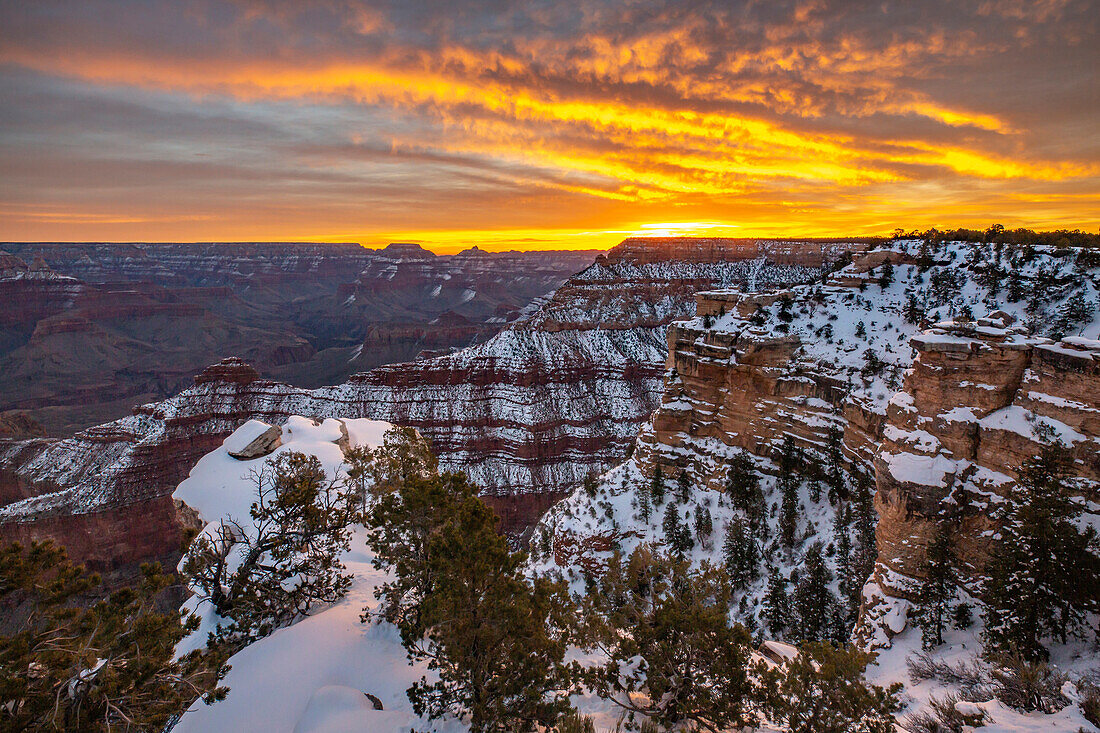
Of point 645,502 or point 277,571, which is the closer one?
point 277,571

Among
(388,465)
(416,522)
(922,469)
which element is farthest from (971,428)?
(388,465)

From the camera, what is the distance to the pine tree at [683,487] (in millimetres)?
32875

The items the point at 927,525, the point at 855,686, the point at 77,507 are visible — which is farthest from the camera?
the point at 77,507

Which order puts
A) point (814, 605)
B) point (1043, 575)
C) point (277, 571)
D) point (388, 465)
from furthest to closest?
point (388, 465)
point (814, 605)
point (277, 571)
point (1043, 575)

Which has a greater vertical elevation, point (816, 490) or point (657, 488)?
point (816, 490)

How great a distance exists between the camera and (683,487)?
33562 mm

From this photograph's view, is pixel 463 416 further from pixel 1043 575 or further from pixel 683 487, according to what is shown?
pixel 1043 575

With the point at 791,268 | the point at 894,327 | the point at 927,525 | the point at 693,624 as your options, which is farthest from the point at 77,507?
the point at 791,268

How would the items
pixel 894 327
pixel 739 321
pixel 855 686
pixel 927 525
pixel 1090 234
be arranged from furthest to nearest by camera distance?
pixel 739 321 → pixel 1090 234 → pixel 894 327 → pixel 927 525 → pixel 855 686

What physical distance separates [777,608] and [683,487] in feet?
35.8

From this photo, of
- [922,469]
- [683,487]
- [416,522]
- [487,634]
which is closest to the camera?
[487,634]

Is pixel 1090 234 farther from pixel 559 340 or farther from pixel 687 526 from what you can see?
pixel 559 340

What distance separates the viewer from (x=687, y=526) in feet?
100

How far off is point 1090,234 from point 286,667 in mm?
50286
